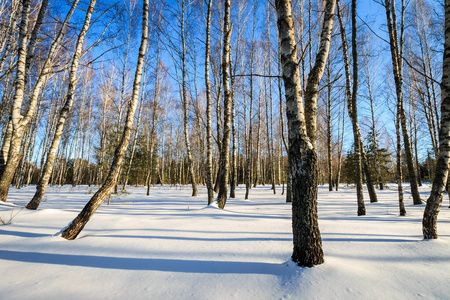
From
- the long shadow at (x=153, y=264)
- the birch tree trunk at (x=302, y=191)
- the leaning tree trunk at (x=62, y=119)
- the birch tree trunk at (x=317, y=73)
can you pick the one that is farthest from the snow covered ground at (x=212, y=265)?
the leaning tree trunk at (x=62, y=119)

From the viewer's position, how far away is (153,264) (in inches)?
77.4

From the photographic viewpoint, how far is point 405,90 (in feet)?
46.4

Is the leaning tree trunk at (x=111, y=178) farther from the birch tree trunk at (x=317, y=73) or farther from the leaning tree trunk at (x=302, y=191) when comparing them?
the birch tree trunk at (x=317, y=73)

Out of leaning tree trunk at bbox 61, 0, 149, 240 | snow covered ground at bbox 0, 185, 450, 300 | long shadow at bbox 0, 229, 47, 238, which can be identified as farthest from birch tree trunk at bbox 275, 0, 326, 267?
long shadow at bbox 0, 229, 47, 238

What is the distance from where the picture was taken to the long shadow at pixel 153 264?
5.98ft

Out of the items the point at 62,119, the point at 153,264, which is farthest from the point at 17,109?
the point at 153,264

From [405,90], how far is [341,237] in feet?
56.2

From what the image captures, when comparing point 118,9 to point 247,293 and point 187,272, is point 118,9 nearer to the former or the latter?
point 187,272

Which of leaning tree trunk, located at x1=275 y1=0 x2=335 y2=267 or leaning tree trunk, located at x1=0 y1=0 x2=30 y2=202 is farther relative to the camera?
leaning tree trunk, located at x1=0 y1=0 x2=30 y2=202

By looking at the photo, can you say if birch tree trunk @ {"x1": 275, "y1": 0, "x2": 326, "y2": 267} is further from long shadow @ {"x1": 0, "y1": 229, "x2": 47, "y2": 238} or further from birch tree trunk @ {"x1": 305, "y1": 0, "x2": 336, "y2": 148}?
long shadow @ {"x1": 0, "y1": 229, "x2": 47, "y2": 238}

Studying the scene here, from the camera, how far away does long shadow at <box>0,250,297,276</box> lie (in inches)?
71.8

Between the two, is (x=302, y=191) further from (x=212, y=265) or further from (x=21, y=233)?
(x=21, y=233)

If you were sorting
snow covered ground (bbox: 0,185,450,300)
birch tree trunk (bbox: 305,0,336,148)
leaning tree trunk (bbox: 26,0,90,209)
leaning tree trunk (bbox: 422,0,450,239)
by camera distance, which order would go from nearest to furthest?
1. snow covered ground (bbox: 0,185,450,300)
2. birch tree trunk (bbox: 305,0,336,148)
3. leaning tree trunk (bbox: 422,0,450,239)
4. leaning tree trunk (bbox: 26,0,90,209)

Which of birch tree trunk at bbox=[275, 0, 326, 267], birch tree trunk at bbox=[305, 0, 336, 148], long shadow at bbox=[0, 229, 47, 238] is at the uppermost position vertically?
birch tree trunk at bbox=[305, 0, 336, 148]
